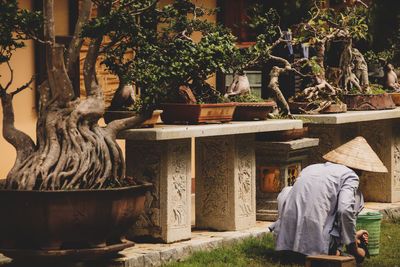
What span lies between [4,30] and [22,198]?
151cm

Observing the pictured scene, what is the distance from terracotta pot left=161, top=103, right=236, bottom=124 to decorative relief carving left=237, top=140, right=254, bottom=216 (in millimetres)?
654

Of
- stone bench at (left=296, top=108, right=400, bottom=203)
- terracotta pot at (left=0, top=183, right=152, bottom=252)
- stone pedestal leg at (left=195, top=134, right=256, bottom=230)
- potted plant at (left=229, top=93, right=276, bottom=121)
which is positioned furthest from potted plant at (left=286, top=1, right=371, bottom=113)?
terracotta pot at (left=0, top=183, right=152, bottom=252)

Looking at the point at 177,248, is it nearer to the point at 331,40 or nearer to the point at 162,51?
the point at 162,51

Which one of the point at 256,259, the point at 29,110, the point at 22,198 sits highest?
the point at 29,110

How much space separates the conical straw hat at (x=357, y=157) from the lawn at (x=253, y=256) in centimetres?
109

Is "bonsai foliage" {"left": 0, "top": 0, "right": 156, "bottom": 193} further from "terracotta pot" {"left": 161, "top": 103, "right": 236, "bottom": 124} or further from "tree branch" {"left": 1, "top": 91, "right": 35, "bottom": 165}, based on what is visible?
"terracotta pot" {"left": 161, "top": 103, "right": 236, "bottom": 124}

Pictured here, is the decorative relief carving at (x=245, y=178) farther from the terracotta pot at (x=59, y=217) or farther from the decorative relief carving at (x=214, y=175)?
the terracotta pot at (x=59, y=217)

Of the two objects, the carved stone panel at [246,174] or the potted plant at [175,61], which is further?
the carved stone panel at [246,174]

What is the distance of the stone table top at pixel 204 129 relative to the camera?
838 cm

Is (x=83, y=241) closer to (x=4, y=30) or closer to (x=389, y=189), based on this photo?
(x=4, y=30)

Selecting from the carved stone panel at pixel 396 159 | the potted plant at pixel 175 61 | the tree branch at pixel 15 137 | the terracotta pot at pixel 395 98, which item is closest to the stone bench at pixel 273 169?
the potted plant at pixel 175 61

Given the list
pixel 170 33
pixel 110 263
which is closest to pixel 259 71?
pixel 170 33

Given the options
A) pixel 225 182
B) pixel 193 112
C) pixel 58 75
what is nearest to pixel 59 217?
pixel 58 75

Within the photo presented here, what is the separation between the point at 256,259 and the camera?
8.86 meters
